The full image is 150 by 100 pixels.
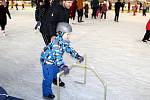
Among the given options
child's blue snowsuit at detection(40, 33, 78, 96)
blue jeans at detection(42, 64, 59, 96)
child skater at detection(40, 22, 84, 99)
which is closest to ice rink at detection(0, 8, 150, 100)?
blue jeans at detection(42, 64, 59, 96)

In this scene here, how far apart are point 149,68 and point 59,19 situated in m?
2.82

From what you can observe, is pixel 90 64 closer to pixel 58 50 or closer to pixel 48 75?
pixel 48 75

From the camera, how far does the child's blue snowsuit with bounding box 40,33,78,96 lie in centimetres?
461

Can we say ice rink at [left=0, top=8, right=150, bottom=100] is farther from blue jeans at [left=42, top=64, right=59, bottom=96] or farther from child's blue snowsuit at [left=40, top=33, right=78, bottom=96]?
child's blue snowsuit at [left=40, top=33, right=78, bottom=96]

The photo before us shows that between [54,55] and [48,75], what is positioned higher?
[54,55]

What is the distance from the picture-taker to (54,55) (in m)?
4.65

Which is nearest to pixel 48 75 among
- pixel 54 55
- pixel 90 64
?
pixel 54 55

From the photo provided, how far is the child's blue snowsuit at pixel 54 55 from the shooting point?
15.1 feet

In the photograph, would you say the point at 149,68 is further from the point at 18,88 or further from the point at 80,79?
the point at 18,88

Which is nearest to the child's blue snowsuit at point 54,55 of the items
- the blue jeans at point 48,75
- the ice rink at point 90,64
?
the blue jeans at point 48,75

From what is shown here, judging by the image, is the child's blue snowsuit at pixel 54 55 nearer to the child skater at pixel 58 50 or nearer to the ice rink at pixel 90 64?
the child skater at pixel 58 50

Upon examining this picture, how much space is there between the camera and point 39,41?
10695 millimetres

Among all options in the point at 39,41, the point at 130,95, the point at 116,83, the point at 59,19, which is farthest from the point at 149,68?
the point at 39,41

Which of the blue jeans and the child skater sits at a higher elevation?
the child skater
